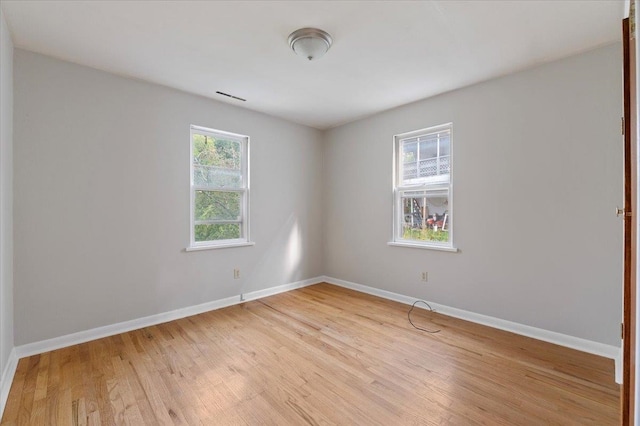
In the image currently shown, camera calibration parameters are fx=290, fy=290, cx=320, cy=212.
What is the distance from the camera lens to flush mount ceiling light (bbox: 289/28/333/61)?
2.20 meters

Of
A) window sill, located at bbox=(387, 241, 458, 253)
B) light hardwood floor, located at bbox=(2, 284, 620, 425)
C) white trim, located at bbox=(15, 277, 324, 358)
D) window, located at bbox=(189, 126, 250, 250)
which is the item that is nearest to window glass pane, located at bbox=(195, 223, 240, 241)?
window, located at bbox=(189, 126, 250, 250)

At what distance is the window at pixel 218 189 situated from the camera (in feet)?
11.5

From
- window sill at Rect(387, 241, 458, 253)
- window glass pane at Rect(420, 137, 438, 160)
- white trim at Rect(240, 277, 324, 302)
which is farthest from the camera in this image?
white trim at Rect(240, 277, 324, 302)

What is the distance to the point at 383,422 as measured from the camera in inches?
66.1

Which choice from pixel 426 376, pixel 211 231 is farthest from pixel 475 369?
pixel 211 231

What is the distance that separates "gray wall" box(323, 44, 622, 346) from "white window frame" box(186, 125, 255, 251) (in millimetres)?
2087

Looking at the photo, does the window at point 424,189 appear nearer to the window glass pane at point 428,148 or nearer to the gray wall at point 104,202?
the window glass pane at point 428,148

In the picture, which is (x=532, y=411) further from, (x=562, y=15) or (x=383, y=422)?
(x=562, y=15)

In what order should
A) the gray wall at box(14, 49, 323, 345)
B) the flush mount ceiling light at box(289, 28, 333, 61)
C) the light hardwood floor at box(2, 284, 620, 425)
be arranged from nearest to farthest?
the light hardwood floor at box(2, 284, 620, 425), the flush mount ceiling light at box(289, 28, 333, 61), the gray wall at box(14, 49, 323, 345)

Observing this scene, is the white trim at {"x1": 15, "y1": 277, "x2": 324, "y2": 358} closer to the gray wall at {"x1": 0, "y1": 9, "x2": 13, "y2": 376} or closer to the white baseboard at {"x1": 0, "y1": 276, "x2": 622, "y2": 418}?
the white baseboard at {"x1": 0, "y1": 276, "x2": 622, "y2": 418}

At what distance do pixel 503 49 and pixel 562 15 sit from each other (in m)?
0.45

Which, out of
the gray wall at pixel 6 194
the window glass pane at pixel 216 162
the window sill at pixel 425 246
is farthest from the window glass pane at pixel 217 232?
the window sill at pixel 425 246

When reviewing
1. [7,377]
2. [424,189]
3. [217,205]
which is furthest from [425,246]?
[7,377]

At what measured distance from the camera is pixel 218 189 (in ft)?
12.1
